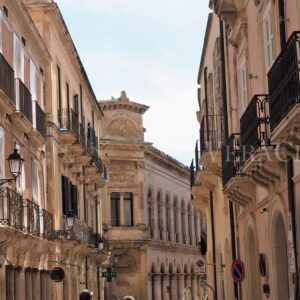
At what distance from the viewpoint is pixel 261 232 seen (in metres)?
17.8

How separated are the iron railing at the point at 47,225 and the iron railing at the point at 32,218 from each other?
0.87 m

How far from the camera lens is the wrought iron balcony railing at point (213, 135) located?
2281 centimetres

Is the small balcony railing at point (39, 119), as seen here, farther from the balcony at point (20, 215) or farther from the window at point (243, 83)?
the window at point (243, 83)

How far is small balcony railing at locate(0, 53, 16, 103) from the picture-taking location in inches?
779

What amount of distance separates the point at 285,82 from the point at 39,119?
49.7 ft

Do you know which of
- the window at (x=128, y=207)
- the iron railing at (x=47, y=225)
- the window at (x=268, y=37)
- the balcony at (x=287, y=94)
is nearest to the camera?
the balcony at (x=287, y=94)

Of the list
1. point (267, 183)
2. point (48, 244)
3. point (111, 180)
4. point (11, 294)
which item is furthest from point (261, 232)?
point (111, 180)

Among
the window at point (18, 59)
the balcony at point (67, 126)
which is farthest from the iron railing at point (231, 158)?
the balcony at point (67, 126)

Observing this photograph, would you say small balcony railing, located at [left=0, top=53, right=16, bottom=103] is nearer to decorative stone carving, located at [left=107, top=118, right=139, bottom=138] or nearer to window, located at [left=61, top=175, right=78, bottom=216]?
window, located at [left=61, top=175, right=78, bottom=216]

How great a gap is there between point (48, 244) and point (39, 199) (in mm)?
1700

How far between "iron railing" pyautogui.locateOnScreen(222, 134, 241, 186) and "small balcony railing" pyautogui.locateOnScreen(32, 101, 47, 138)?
7.27 m

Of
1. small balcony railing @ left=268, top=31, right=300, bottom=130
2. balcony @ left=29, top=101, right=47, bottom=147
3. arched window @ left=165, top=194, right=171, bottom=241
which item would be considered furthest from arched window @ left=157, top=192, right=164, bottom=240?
small balcony railing @ left=268, top=31, right=300, bottom=130

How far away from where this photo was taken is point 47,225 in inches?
1013

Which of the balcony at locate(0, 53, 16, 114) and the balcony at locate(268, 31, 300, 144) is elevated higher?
the balcony at locate(0, 53, 16, 114)
